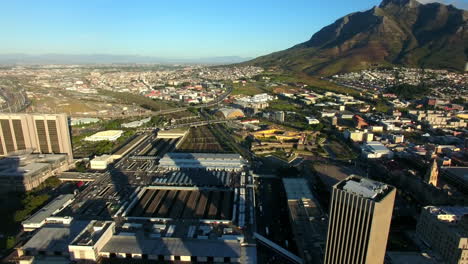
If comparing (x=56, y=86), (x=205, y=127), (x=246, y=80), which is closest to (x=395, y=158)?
(x=205, y=127)

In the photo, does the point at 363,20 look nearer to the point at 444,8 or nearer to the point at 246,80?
the point at 444,8

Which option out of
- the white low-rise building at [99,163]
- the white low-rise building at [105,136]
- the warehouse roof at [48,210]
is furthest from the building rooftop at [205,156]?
the white low-rise building at [105,136]

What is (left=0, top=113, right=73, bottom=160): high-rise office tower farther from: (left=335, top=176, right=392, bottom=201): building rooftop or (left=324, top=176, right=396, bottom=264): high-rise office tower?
(left=335, top=176, right=392, bottom=201): building rooftop

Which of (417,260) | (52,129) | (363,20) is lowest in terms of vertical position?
(417,260)

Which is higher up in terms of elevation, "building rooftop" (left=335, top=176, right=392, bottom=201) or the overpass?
"building rooftop" (left=335, top=176, right=392, bottom=201)

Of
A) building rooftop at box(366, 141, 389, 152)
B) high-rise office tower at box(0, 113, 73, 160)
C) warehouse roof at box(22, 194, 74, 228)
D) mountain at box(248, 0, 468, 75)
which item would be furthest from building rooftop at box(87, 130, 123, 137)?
mountain at box(248, 0, 468, 75)

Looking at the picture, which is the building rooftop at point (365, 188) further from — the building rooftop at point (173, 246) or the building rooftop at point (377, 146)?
the building rooftop at point (377, 146)
